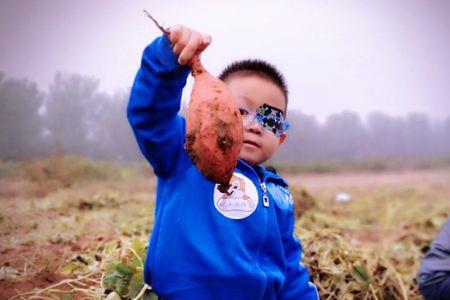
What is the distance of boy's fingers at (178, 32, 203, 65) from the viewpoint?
2.80ft

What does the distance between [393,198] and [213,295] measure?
5079 mm

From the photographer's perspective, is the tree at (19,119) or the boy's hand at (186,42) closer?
the boy's hand at (186,42)

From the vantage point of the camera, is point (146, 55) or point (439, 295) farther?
point (439, 295)

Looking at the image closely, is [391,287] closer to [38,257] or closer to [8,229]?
[38,257]

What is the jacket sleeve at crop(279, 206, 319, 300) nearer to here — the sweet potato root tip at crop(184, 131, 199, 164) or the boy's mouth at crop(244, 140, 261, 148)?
the boy's mouth at crop(244, 140, 261, 148)

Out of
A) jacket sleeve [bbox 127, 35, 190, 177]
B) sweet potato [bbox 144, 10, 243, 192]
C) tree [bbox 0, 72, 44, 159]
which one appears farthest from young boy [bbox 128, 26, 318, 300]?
tree [bbox 0, 72, 44, 159]

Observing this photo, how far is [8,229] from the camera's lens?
1860 mm

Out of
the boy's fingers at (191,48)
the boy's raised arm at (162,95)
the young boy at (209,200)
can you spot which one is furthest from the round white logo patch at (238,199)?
the boy's fingers at (191,48)

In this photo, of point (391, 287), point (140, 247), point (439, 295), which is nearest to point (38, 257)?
point (140, 247)

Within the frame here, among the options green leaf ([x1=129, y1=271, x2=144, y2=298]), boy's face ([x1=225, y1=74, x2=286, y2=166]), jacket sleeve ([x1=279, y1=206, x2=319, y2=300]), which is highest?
boy's face ([x1=225, y1=74, x2=286, y2=166])

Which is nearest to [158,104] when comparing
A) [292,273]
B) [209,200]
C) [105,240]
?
[209,200]

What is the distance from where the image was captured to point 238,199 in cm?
118

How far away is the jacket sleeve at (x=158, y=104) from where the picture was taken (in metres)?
0.95

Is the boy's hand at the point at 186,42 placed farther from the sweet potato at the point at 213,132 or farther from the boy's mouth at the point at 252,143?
the boy's mouth at the point at 252,143
